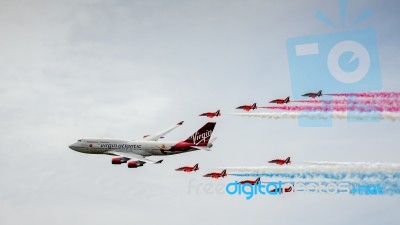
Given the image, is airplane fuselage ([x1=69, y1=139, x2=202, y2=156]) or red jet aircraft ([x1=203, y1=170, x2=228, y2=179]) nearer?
red jet aircraft ([x1=203, y1=170, x2=228, y2=179])

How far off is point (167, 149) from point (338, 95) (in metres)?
53.3

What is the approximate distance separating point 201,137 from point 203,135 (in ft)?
2.73

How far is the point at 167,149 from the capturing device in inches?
5846

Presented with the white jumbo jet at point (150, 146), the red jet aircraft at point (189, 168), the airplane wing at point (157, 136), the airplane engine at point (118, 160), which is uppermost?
the airplane wing at point (157, 136)

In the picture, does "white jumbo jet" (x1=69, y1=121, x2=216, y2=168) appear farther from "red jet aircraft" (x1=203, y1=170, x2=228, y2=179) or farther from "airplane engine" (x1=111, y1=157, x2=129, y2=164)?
"red jet aircraft" (x1=203, y1=170, x2=228, y2=179)

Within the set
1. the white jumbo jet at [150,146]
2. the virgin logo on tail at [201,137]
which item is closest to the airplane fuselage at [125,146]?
the white jumbo jet at [150,146]

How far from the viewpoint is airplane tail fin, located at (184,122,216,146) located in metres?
149

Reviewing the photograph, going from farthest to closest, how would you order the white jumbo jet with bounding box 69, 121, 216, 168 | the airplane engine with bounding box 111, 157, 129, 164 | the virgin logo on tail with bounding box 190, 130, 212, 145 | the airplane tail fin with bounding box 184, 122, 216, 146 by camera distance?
1. the virgin logo on tail with bounding box 190, 130, 212, 145
2. the airplane tail fin with bounding box 184, 122, 216, 146
3. the white jumbo jet with bounding box 69, 121, 216, 168
4. the airplane engine with bounding box 111, 157, 129, 164

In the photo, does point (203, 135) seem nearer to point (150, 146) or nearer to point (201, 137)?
point (201, 137)

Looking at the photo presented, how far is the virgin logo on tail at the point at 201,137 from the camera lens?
149250 millimetres

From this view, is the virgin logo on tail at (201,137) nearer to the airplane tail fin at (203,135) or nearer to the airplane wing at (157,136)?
the airplane tail fin at (203,135)

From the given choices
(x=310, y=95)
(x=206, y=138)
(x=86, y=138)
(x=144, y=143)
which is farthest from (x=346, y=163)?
(x=86, y=138)

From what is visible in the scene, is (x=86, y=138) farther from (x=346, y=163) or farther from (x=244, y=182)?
(x=346, y=163)

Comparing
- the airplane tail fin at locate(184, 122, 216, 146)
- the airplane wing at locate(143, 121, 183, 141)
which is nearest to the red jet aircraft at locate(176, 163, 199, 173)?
the airplane tail fin at locate(184, 122, 216, 146)
